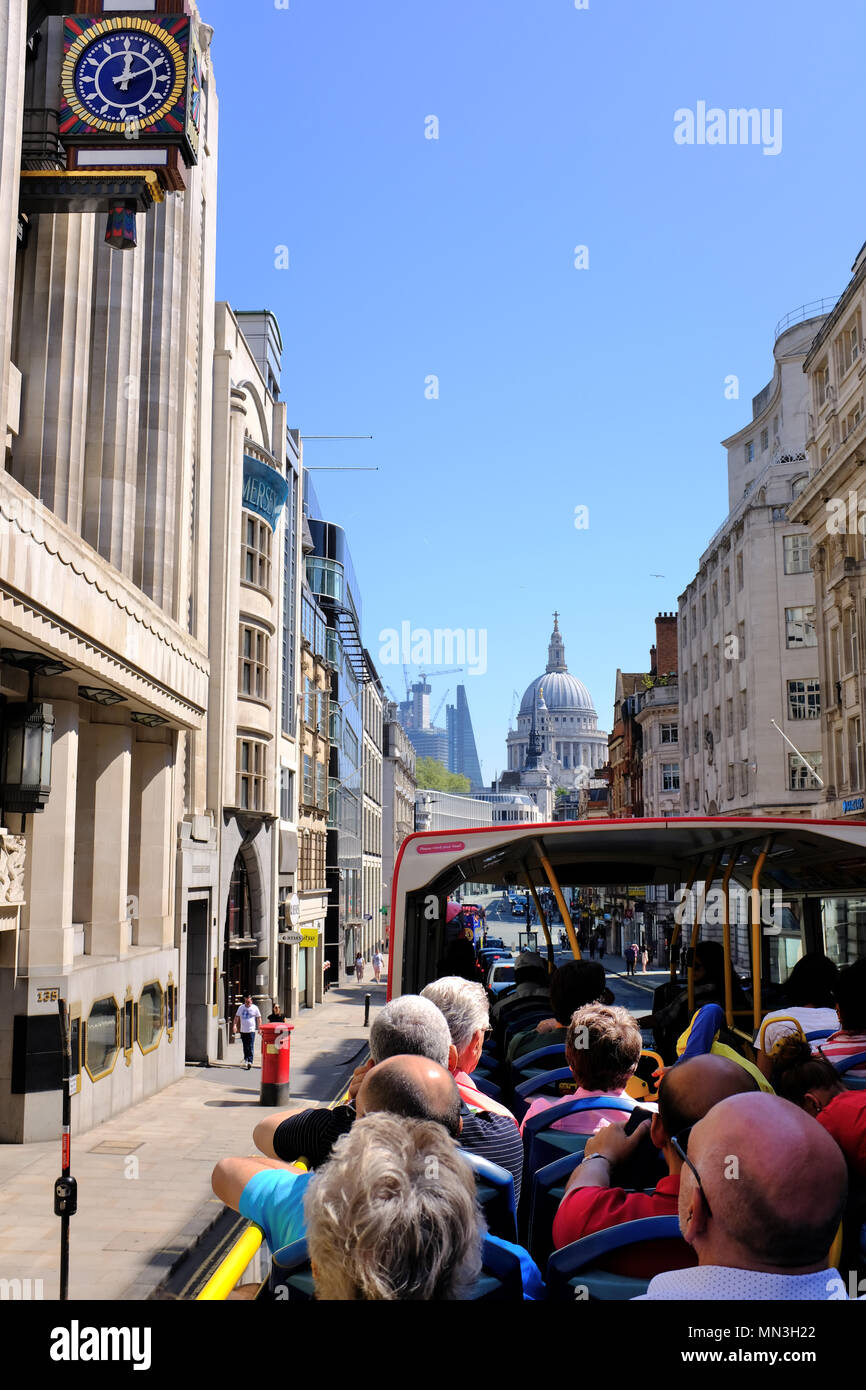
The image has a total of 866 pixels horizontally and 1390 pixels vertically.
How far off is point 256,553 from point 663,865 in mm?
22470

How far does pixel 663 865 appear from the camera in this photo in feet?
39.7

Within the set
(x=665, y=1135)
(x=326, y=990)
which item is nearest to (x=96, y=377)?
(x=665, y=1135)

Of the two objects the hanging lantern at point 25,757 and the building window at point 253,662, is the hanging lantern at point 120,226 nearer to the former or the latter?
the hanging lantern at point 25,757

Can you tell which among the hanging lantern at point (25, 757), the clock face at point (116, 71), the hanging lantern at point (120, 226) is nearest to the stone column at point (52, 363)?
the hanging lantern at point (120, 226)

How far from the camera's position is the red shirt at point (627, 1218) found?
338cm

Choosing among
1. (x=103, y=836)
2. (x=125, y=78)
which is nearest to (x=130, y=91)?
(x=125, y=78)

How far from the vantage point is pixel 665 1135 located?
11.5ft

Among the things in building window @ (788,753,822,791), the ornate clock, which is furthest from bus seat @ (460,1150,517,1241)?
building window @ (788,753,822,791)

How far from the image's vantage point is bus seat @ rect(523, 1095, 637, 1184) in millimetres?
4637

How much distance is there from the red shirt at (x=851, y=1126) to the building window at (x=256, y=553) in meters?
28.7

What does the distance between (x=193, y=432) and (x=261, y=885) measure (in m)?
13.6

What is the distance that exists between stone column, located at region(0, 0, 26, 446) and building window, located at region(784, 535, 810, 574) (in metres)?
39.3

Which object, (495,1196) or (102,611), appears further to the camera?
(102,611)

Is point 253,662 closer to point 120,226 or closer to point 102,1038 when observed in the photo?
point 102,1038
